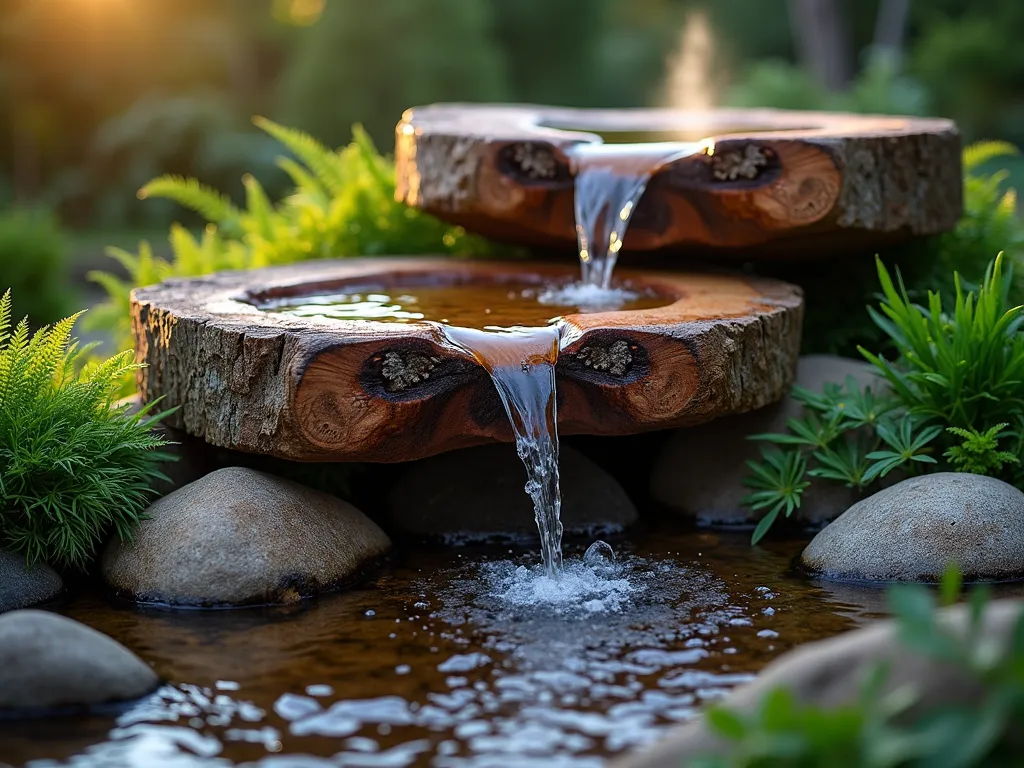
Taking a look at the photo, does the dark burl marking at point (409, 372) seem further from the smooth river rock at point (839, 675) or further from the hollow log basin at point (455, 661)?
the smooth river rock at point (839, 675)

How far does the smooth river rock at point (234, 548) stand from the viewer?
183 inches

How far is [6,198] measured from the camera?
16625mm

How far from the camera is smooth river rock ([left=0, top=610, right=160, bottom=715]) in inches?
145

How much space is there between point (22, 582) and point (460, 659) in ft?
5.79

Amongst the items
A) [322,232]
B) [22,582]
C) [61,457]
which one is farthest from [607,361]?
[322,232]

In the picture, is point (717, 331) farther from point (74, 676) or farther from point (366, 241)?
point (366, 241)

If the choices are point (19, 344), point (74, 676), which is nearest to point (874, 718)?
point (74, 676)

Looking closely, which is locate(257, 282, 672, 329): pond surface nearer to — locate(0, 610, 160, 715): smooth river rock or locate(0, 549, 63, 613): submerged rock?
locate(0, 549, 63, 613): submerged rock

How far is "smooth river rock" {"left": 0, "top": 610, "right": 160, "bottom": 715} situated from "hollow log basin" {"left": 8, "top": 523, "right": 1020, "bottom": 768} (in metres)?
0.07

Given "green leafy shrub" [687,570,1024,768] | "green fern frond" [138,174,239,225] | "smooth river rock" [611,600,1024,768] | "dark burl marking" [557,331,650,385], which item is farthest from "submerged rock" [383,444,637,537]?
"green fern frond" [138,174,239,225]

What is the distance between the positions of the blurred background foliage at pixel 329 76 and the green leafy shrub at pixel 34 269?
0.5 inches

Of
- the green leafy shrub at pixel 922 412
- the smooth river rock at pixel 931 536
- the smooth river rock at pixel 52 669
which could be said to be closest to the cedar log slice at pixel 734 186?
the green leafy shrub at pixel 922 412

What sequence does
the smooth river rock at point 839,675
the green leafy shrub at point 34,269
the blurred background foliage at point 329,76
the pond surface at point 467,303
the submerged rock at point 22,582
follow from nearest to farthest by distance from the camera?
the smooth river rock at point 839,675 → the submerged rock at point 22,582 → the pond surface at point 467,303 → the green leafy shrub at point 34,269 → the blurred background foliage at point 329,76

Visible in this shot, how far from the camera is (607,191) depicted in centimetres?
611
